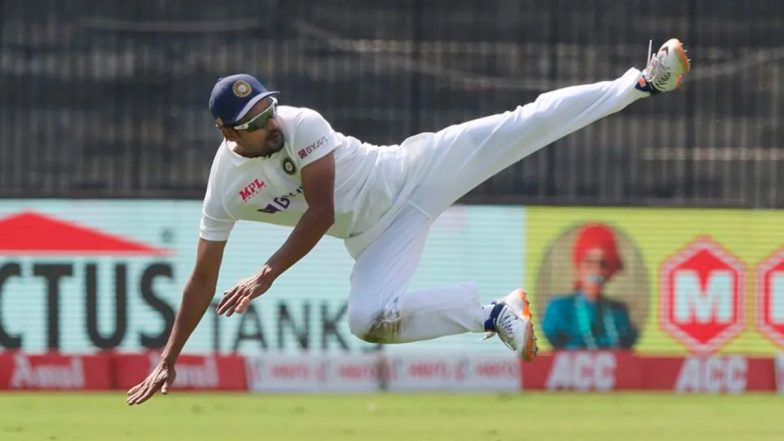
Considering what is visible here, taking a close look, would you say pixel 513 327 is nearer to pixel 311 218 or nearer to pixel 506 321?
pixel 506 321

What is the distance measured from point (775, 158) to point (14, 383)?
5900 mm

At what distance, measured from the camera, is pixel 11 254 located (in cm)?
1234

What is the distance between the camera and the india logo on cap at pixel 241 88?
23.7 ft

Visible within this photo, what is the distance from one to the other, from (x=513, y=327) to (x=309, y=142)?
113cm

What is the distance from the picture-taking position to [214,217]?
7855mm

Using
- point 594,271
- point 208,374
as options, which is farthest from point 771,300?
point 208,374

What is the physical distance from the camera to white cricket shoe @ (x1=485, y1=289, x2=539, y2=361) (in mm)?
7594

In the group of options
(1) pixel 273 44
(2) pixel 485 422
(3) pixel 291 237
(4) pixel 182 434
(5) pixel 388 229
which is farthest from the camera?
(1) pixel 273 44

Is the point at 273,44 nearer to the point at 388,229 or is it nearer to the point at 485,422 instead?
the point at 485,422

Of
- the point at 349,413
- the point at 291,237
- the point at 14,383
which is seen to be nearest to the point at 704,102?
the point at 349,413

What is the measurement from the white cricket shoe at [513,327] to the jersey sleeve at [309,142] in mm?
972

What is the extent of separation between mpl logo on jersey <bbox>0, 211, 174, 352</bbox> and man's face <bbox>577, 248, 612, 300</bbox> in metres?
2.85

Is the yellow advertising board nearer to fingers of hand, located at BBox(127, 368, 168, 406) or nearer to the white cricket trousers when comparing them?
the white cricket trousers

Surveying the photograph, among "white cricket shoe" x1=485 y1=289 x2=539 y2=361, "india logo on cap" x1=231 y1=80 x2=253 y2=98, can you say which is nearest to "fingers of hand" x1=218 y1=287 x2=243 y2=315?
"india logo on cap" x1=231 y1=80 x2=253 y2=98
